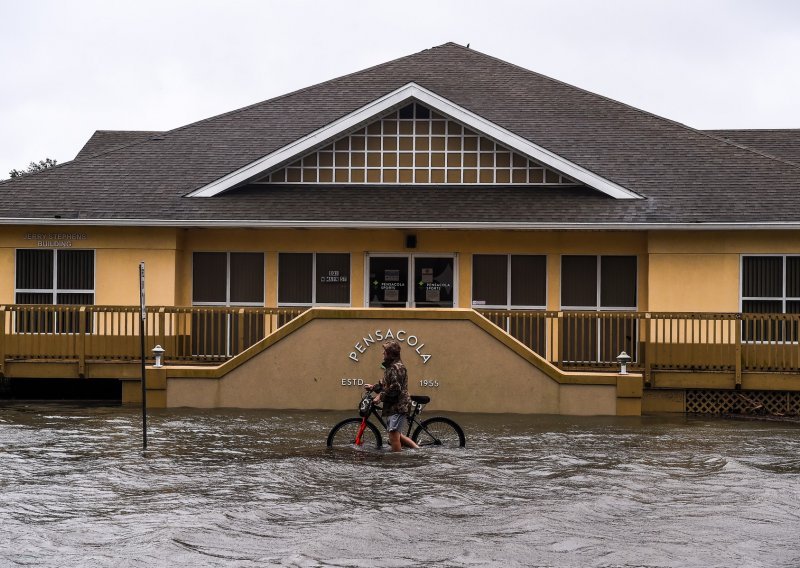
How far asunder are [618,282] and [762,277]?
2.87 meters

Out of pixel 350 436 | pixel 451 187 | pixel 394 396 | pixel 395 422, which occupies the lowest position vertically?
pixel 350 436

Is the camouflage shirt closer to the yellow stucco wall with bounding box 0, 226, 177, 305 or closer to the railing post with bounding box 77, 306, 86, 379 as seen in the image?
the railing post with bounding box 77, 306, 86, 379

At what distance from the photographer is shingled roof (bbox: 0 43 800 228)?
2317cm

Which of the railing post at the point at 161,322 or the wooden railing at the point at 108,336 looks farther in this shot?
the wooden railing at the point at 108,336

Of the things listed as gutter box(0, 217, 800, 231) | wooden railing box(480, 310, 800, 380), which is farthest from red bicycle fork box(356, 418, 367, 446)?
gutter box(0, 217, 800, 231)

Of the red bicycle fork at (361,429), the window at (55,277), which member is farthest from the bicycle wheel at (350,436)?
the window at (55,277)

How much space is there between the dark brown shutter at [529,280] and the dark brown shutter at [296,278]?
4.32 meters

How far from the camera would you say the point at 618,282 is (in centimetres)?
2423

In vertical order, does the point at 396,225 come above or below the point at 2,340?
above

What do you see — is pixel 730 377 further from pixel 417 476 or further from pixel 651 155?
pixel 417 476

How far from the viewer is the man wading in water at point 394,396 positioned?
1540 cm

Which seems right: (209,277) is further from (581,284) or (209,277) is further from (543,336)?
(581,284)

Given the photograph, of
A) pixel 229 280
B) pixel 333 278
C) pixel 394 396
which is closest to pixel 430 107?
pixel 333 278

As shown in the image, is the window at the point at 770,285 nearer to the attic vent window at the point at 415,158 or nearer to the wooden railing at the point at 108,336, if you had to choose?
the attic vent window at the point at 415,158
